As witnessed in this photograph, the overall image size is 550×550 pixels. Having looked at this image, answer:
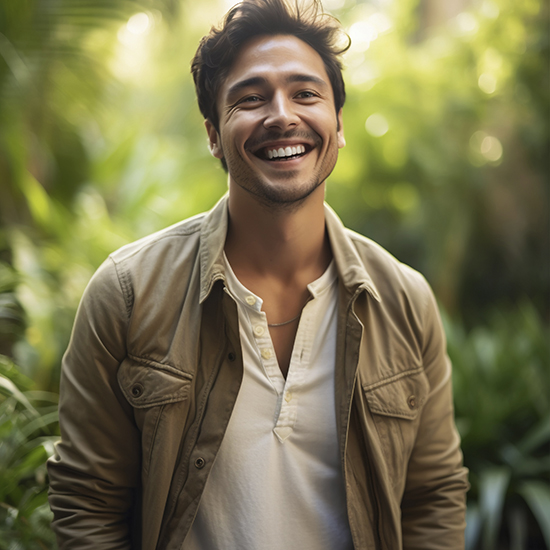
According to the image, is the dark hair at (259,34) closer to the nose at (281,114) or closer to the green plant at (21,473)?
the nose at (281,114)

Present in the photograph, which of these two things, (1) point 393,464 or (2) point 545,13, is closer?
(1) point 393,464

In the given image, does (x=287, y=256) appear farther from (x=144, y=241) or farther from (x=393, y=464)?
(x=393, y=464)

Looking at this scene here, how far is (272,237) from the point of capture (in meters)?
1.79

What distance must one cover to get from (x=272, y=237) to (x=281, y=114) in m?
0.38

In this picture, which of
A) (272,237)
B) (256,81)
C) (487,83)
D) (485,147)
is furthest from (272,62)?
(487,83)

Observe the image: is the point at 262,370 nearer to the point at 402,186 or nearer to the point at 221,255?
the point at 221,255

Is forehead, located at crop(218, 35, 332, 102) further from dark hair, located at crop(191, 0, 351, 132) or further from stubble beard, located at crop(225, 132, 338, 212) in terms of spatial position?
stubble beard, located at crop(225, 132, 338, 212)

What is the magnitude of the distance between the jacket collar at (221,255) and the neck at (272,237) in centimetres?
6

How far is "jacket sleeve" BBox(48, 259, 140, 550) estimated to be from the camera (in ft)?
5.12

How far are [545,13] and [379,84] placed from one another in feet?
4.91

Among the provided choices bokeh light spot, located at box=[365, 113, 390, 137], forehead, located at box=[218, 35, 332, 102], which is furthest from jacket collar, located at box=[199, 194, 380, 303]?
bokeh light spot, located at box=[365, 113, 390, 137]

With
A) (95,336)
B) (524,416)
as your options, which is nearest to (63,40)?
(95,336)

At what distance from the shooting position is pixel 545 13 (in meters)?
A: 4.85

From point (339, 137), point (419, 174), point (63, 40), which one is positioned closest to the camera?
point (339, 137)
